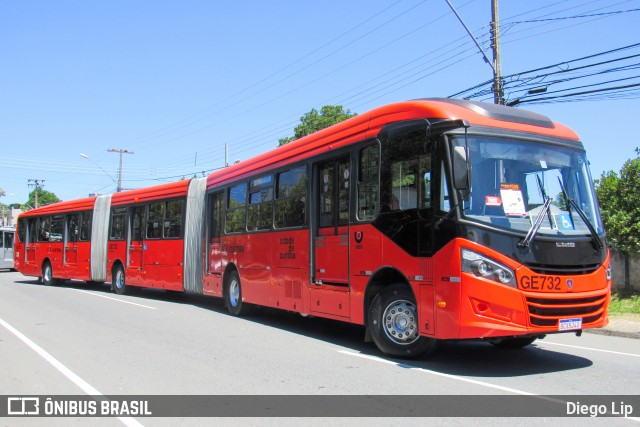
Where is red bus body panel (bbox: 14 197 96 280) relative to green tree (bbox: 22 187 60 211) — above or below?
below

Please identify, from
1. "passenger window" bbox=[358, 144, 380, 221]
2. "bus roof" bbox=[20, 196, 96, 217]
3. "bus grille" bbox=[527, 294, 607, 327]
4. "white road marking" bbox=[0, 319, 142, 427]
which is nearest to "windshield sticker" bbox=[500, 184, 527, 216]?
"bus grille" bbox=[527, 294, 607, 327]

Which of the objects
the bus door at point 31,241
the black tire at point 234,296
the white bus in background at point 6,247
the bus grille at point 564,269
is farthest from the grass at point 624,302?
the white bus in background at point 6,247

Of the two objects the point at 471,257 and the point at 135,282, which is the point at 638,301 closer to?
the point at 471,257

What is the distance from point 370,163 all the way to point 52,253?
1979cm

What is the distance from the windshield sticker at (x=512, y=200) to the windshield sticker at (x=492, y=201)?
7 centimetres

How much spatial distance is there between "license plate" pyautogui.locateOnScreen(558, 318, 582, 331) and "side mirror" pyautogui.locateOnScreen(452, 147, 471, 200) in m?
A: 1.85

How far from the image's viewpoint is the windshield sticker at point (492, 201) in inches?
253

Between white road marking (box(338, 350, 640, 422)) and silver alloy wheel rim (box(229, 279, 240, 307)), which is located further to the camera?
silver alloy wheel rim (box(229, 279, 240, 307))

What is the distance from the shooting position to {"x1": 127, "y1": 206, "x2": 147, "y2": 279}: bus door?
1759 centimetres

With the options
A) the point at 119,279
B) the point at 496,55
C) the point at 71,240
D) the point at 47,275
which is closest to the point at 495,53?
the point at 496,55

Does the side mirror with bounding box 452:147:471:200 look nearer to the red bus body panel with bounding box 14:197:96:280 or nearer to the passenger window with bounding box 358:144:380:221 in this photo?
the passenger window with bounding box 358:144:380:221

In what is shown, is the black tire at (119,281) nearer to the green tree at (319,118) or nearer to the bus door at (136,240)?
the bus door at (136,240)

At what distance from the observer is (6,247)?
36.6 m

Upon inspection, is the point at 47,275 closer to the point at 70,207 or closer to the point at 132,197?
the point at 70,207
